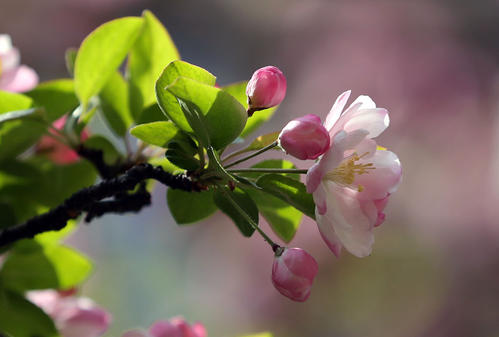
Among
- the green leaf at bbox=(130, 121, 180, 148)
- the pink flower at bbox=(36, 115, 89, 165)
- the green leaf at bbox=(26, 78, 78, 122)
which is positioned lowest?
the pink flower at bbox=(36, 115, 89, 165)

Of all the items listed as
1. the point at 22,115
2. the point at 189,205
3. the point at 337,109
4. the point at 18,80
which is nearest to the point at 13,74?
the point at 18,80

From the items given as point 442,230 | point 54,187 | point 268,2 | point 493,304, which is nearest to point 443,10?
point 268,2

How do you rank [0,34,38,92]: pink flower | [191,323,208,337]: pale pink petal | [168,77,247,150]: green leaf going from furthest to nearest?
[0,34,38,92]: pink flower
[191,323,208,337]: pale pink petal
[168,77,247,150]: green leaf

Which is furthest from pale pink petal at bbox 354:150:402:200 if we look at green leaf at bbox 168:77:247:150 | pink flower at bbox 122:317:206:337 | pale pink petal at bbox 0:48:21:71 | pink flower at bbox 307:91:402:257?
pale pink petal at bbox 0:48:21:71

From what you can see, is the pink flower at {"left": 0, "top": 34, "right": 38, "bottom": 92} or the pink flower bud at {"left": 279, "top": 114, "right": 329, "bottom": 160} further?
the pink flower at {"left": 0, "top": 34, "right": 38, "bottom": 92}

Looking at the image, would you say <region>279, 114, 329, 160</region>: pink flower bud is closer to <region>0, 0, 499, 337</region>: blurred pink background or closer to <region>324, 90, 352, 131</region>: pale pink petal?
<region>324, 90, 352, 131</region>: pale pink petal

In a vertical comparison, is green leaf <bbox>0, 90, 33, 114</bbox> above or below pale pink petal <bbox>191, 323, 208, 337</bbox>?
above
